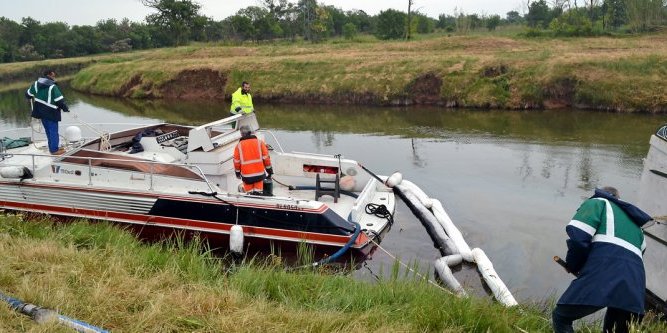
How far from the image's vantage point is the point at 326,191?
33.6ft

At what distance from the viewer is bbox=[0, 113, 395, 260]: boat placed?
8695 millimetres

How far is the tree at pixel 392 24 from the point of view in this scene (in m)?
54.8

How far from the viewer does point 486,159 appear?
15844 mm

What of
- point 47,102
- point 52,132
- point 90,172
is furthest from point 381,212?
point 47,102

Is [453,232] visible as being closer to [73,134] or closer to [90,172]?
[90,172]

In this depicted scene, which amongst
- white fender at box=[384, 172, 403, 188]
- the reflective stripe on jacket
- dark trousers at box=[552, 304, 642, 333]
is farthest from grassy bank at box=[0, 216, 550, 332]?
the reflective stripe on jacket

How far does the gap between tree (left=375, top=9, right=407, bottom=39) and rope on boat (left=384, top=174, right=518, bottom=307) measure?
4525 cm

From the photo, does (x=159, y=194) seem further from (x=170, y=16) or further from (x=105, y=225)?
(x=170, y=16)

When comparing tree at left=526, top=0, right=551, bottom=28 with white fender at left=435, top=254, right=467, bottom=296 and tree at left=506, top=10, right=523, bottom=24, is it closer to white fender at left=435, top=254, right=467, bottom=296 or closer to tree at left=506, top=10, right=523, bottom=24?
tree at left=506, top=10, right=523, bottom=24

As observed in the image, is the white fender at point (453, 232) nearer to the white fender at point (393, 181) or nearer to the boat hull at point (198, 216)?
the boat hull at point (198, 216)

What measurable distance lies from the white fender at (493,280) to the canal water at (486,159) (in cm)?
24

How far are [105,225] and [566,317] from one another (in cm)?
632

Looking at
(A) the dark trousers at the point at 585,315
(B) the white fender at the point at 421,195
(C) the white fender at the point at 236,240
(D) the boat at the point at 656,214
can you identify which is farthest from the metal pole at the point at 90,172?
(D) the boat at the point at 656,214

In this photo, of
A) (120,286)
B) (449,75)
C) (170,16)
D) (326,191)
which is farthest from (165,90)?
(170,16)
